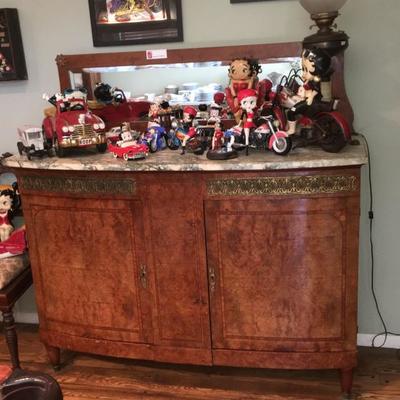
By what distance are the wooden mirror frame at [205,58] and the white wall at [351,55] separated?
5 centimetres

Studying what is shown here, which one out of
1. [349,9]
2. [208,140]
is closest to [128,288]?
[208,140]

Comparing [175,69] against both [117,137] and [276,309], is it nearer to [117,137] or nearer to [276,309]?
[117,137]

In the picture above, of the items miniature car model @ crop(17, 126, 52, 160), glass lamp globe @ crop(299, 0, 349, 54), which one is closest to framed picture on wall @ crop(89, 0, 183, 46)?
miniature car model @ crop(17, 126, 52, 160)

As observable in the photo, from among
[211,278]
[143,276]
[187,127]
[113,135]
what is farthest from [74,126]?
[211,278]

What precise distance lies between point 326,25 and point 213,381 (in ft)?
5.15

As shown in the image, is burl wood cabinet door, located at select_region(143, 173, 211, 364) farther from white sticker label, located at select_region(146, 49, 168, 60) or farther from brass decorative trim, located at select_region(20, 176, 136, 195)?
white sticker label, located at select_region(146, 49, 168, 60)

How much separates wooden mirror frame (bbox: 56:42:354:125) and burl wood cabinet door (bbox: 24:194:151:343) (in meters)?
0.66

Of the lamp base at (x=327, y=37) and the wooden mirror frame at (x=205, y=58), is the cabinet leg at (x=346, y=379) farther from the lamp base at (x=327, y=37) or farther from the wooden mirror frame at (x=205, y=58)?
the lamp base at (x=327, y=37)

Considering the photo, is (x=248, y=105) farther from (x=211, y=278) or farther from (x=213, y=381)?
(x=213, y=381)

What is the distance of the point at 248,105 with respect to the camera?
1.94 m

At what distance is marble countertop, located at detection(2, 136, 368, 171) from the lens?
1.80m

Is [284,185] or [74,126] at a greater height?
[74,126]

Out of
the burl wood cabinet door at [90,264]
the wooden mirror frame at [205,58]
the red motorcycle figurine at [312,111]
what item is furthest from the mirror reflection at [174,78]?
the burl wood cabinet door at [90,264]

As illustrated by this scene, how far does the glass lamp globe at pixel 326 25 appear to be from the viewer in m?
1.91
